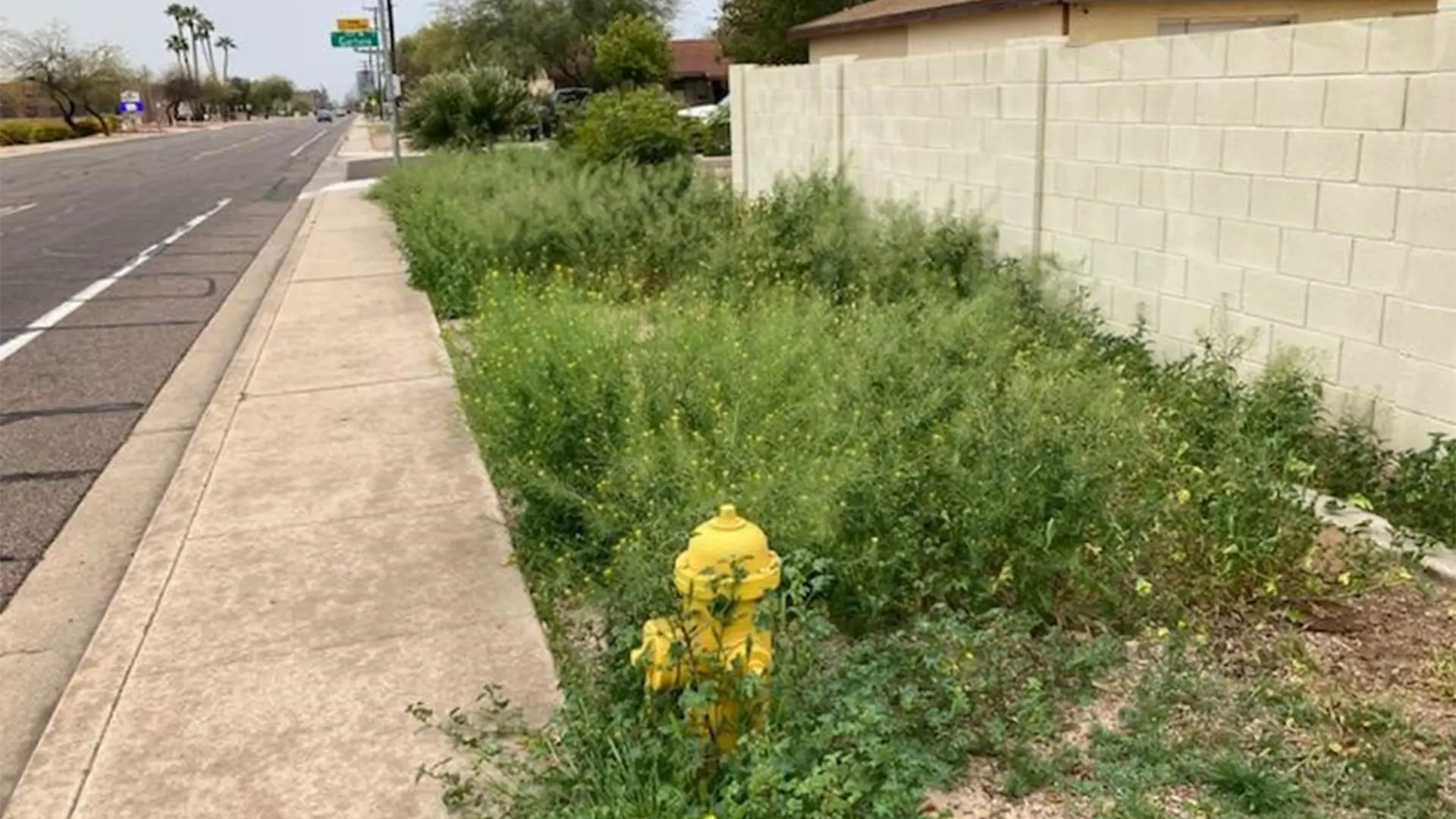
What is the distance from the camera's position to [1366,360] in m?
5.19

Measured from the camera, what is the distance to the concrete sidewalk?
3189 millimetres

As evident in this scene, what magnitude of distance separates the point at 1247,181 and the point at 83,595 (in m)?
5.55

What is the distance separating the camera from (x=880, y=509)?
4047 mm

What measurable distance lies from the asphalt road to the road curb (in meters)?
0.13

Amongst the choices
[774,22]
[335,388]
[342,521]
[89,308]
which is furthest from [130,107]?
[342,521]

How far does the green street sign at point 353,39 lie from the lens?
24.5 metres

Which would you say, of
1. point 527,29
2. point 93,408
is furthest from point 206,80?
point 93,408

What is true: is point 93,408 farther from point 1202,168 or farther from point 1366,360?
point 1366,360

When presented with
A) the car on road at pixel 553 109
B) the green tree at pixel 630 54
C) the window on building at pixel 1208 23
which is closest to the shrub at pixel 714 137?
the car on road at pixel 553 109

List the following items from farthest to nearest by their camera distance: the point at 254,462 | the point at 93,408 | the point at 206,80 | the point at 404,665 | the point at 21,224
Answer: the point at 206,80, the point at 21,224, the point at 93,408, the point at 254,462, the point at 404,665

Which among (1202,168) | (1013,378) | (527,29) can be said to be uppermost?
(527,29)

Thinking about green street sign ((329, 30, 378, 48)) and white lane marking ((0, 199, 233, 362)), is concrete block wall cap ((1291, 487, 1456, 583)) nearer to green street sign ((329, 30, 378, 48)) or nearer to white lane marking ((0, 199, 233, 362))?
white lane marking ((0, 199, 233, 362))

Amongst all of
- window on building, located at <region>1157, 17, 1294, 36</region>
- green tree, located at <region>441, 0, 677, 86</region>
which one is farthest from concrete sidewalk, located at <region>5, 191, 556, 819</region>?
green tree, located at <region>441, 0, 677, 86</region>

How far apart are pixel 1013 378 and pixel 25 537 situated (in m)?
Result: 4.47
